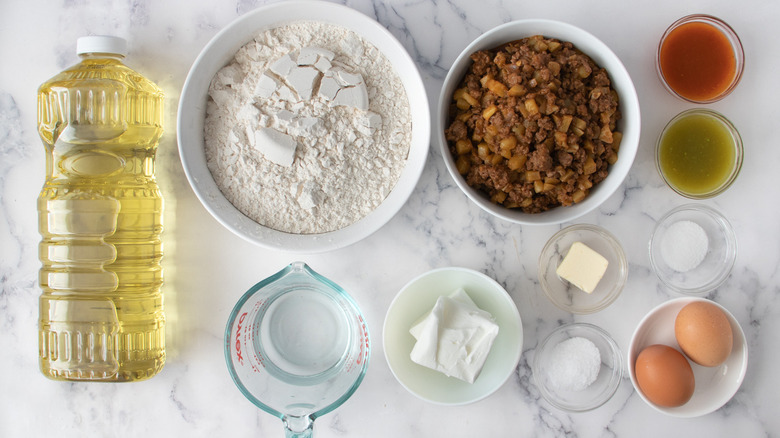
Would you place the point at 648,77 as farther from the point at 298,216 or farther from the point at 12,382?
the point at 12,382

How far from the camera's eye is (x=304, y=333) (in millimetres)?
1505

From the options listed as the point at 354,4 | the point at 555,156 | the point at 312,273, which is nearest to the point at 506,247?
the point at 555,156

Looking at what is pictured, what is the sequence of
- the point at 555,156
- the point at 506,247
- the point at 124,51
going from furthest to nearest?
the point at 506,247 → the point at 124,51 → the point at 555,156

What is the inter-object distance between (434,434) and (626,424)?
1.79 ft

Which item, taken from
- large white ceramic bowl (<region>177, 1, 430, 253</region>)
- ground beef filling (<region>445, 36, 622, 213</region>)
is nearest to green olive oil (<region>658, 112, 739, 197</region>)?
ground beef filling (<region>445, 36, 622, 213</region>)

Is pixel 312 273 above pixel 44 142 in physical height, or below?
below

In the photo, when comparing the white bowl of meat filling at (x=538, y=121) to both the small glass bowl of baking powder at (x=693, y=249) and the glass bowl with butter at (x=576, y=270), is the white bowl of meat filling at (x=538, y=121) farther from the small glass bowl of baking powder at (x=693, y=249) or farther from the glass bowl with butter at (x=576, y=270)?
the small glass bowl of baking powder at (x=693, y=249)

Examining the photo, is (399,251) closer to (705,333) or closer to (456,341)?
(456,341)

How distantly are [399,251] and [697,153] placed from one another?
0.85 metres

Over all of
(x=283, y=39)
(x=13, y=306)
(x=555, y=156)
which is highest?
(x=283, y=39)

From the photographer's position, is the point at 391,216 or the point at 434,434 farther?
the point at 434,434

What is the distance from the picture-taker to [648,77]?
147cm

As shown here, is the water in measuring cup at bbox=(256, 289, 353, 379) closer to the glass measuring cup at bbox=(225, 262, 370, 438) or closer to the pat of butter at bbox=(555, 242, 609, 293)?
the glass measuring cup at bbox=(225, 262, 370, 438)

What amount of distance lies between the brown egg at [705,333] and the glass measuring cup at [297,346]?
32.9 inches
